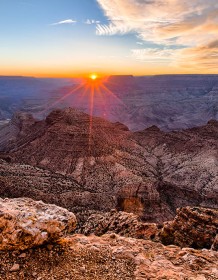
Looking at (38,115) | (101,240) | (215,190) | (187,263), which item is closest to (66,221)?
(101,240)

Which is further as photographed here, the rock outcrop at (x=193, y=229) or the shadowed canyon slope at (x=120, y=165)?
the shadowed canyon slope at (x=120, y=165)

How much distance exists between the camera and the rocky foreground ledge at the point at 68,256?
8820 millimetres

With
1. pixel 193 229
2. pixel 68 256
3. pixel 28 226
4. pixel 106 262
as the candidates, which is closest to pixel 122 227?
pixel 193 229

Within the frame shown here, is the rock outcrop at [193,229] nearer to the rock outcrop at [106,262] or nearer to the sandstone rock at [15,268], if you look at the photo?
the rock outcrop at [106,262]

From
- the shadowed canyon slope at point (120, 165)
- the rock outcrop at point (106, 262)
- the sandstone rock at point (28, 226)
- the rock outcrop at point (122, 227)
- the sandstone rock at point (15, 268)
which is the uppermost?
the sandstone rock at point (28, 226)

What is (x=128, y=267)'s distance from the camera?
32.1 feet

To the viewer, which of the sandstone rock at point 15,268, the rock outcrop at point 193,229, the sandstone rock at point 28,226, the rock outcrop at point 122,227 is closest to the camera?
the sandstone rock at point 15,268

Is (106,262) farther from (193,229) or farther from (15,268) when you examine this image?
(193,229)

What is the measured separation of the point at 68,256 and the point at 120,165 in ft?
165

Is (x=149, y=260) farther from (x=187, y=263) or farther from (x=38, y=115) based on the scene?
(x=38, y=115)

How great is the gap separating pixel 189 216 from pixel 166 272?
825 cm

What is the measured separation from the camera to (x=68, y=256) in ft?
31.9

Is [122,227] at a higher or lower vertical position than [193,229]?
lower

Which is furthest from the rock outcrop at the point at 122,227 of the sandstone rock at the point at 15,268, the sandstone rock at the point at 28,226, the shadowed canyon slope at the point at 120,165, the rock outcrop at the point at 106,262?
the shadowed canyon slope at the point at 120,165
